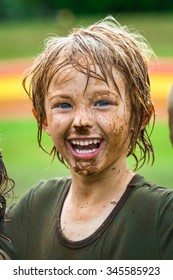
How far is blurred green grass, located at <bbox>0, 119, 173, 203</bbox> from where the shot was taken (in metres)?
7.33

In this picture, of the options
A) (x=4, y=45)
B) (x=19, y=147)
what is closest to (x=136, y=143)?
(x=19, y=147)

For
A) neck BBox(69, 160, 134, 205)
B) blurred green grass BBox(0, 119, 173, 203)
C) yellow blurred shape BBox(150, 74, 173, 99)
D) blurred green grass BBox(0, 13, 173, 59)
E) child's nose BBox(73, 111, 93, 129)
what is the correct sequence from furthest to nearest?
blurred green grass BBox(0, 13, 173, 59)
yellow blurred shape BBox(150, 74, 173, 99)
blurred green grass BBox(0, 119, 173, 203)
neck BBox(69, 160, 134, 205)
child's nose BBox(73, 111, 93, 129)

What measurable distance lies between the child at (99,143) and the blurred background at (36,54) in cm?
17

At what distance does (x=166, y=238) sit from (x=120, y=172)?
263 mm

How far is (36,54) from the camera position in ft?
10.4

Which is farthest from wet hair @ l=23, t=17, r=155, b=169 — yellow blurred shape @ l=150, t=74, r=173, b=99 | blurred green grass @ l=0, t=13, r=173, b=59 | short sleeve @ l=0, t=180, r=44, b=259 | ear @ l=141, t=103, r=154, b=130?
blurred green grass @ l=0, t=13, r=173, b=59

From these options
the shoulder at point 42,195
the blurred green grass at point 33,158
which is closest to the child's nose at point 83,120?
the shoulder at point 42,195

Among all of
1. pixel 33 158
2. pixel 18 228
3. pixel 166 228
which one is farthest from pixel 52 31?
pixel 166 228

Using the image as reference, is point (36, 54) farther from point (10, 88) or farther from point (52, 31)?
point (52, 31)

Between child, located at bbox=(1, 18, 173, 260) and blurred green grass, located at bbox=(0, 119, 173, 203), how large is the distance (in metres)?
3.33

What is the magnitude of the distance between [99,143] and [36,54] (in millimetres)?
908

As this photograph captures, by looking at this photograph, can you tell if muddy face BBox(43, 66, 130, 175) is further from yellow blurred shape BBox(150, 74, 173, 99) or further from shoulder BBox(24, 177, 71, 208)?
yellow blurred shape BBox(150, 74, 173, 99)
